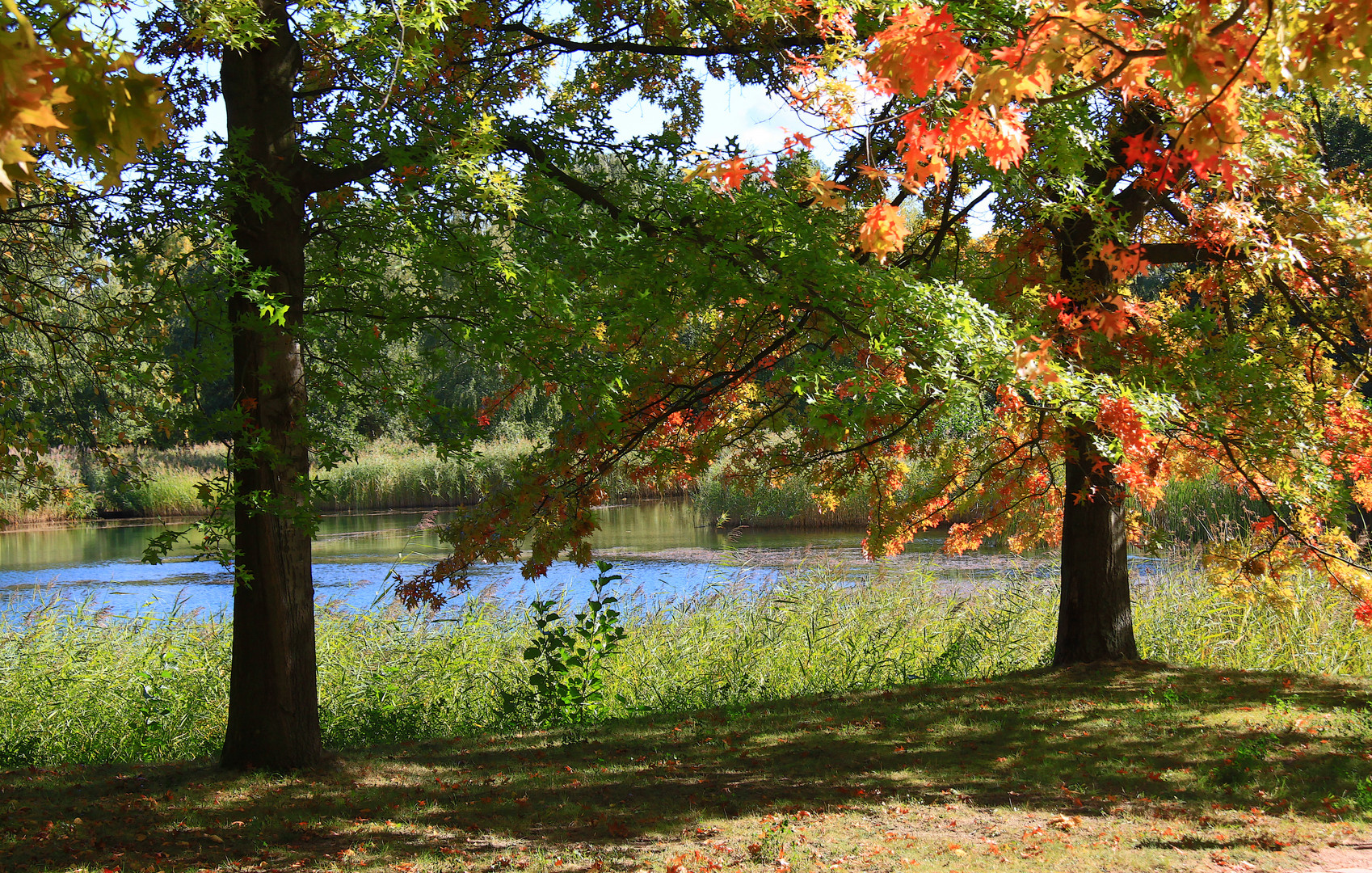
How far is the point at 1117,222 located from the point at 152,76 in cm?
504

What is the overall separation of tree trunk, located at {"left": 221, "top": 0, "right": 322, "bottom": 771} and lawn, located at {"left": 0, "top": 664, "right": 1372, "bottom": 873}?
29 centimetres

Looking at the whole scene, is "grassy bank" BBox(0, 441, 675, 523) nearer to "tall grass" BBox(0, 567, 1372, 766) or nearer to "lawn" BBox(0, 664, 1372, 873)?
"tall grass" BBox(0, 567, 1372, 766)

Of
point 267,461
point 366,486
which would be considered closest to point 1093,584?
point 267,461

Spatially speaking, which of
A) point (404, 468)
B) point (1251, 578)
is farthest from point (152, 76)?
point (404, 468)

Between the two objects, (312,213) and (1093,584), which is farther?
(1093,584)

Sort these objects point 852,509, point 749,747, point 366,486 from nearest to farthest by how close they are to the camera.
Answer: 1. point 749,747
2. point 852,509
3. point 366,486

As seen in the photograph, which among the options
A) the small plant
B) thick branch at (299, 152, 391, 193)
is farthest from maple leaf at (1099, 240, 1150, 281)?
thick branch at (299, 152, 391, 193)

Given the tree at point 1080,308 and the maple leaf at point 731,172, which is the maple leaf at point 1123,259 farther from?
the maple leaf at point 731,172

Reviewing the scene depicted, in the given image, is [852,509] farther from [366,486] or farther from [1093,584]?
[366,486]

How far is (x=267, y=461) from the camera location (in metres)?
5.22

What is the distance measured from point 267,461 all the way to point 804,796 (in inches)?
132

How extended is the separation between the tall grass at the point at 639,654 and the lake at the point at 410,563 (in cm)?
125

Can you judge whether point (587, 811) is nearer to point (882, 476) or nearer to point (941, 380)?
point (941, 380)

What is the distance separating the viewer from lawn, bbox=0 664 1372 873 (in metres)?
4.00
